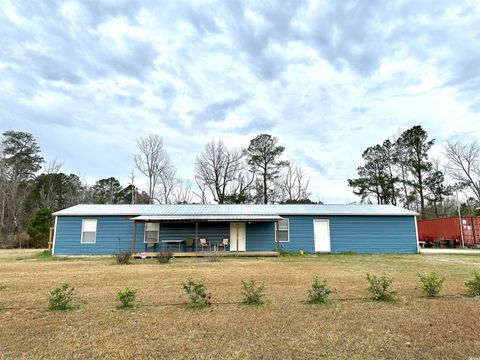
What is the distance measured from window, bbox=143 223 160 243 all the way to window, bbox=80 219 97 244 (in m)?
2.88

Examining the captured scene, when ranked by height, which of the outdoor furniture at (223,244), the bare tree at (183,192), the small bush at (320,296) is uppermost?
the bare tree at (183,192)

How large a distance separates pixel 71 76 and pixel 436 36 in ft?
51.0

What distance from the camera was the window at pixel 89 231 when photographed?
18078 mm

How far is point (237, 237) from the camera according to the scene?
18.5 m

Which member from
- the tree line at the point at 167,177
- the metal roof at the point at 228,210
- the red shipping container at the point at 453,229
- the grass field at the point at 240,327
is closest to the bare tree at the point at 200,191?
the tree line at the point at 167,177

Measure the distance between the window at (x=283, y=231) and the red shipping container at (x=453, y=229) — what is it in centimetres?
1386

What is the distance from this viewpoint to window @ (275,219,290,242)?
18.5 m

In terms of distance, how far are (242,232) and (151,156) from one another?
68.1ft

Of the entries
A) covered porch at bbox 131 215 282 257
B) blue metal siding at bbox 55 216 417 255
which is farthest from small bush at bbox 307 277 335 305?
blue metal siding at bbox 55 216 417 255

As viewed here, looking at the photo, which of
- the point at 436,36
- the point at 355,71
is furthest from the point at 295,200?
the point at 436,36

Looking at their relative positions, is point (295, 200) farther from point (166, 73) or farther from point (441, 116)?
point (166, 73)

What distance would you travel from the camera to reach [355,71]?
14680mm

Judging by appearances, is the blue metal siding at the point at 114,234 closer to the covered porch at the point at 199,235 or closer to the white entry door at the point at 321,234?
the covered porch at the point at 199,235

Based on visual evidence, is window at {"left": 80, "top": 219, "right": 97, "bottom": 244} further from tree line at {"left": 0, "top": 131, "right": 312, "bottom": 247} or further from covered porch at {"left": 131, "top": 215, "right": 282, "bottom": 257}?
tree line at {"left": 0, "top": 131, "right": 312, "bottom": 247}
